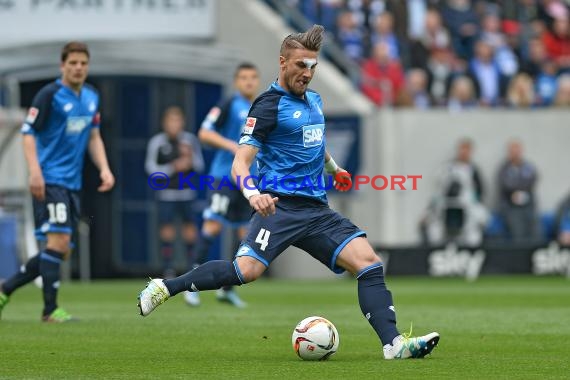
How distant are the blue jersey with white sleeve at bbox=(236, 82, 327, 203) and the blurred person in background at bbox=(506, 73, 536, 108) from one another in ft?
46.3

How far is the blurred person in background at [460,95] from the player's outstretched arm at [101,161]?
11.7 metres

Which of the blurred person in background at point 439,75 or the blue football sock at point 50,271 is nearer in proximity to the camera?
the blue football sock at point 50,271

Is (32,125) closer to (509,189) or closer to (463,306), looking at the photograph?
(463,306)

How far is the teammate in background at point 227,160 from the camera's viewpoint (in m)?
14.0

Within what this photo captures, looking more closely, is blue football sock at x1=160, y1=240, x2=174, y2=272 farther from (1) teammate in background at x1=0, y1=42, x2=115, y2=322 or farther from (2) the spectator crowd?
(1) teammate in background at x1=0, y1=42, x2=115, y2=322

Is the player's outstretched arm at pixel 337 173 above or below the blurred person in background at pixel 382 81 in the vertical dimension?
below

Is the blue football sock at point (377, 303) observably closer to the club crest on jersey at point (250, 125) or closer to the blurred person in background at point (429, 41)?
the club crest on jersey at point (250, 125)

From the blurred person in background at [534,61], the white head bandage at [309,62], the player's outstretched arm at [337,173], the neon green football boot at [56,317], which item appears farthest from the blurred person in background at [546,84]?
the white head bandage at [309,62]

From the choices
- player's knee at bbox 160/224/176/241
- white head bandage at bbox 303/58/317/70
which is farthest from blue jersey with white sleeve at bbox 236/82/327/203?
player's knee at bbox 160/224/176/241

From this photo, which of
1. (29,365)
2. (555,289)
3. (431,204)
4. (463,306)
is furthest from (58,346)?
(431,204)

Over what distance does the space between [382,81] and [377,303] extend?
14.2 meters

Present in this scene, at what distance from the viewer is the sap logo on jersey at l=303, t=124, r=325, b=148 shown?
348 inches

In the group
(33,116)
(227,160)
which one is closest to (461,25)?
(227,160)

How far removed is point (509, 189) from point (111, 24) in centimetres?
698
